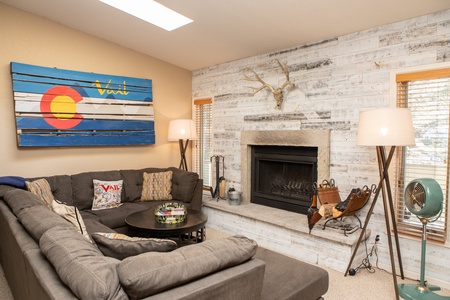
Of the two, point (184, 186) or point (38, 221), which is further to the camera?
point (184, 186)

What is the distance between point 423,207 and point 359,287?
3.07 feet

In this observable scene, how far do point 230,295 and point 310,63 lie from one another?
3082mm

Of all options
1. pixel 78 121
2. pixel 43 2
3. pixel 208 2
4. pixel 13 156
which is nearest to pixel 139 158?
pixel 78 121

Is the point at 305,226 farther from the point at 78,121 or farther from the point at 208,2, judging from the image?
the point at 78,121

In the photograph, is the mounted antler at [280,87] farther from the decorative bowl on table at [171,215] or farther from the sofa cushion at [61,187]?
the sofa cushion at [61,187]

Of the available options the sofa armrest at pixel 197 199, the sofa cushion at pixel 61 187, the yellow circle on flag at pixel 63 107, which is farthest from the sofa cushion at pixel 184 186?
the yellow circle on flag at pixel 63 107

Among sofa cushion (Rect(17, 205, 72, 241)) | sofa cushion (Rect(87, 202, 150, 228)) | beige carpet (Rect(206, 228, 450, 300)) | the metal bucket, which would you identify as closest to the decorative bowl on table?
sofa cushion (Rect(87, 202, 150, 228))

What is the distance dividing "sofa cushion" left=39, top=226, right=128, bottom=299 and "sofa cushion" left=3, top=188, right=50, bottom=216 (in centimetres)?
80

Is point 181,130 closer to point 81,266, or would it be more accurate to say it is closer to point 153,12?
point 153,12

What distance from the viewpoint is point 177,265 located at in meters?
1.31

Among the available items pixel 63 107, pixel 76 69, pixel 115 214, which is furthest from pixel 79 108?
pixel 115 214

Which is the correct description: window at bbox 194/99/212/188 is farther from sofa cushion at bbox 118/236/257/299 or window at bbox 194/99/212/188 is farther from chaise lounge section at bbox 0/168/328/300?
sofa cushion at bbox 118/236/257/299

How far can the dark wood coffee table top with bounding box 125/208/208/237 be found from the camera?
2.93 meters

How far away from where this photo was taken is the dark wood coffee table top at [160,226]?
2930mm
